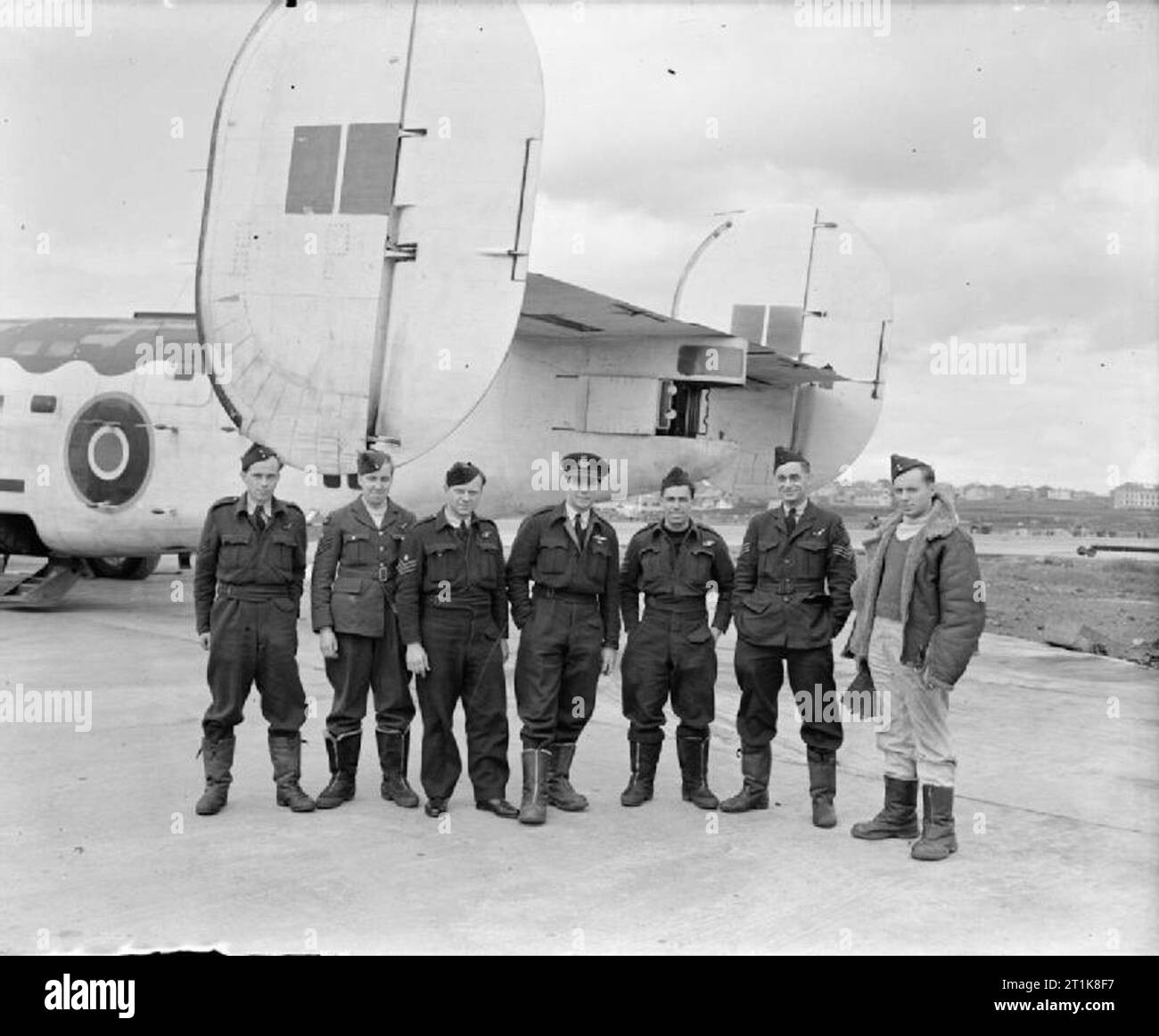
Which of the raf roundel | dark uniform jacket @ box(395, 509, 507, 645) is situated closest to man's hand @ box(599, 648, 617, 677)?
dark uniform jacket @ box(395, 509, 507, 645)

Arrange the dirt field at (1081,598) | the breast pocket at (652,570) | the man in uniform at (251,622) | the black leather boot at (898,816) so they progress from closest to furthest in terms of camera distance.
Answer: the black leather boot at (898,816) < the man in uniform at (251,622) < the breast pocket at (652,570) < the dirt field at (1081,598)

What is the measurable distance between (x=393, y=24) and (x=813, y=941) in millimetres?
6090

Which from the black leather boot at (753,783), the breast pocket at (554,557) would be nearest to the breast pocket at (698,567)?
the breast pocket at (554,557)

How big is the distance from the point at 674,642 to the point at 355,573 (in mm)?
1736

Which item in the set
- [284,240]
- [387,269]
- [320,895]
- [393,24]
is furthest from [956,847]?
[393,24]

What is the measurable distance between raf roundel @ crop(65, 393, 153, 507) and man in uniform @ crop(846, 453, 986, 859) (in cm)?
989

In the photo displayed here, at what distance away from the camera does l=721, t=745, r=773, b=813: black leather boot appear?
616 centimetres

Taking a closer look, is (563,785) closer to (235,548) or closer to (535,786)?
(535,786)

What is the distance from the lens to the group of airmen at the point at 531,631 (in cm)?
598

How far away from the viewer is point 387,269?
7535mm

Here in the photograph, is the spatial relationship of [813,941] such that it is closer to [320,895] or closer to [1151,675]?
[320,895]

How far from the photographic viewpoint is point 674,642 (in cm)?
621

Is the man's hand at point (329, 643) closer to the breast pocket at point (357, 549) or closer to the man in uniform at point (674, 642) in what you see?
the breast pocket at point (357, 549)

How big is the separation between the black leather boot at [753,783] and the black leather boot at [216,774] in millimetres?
2580
